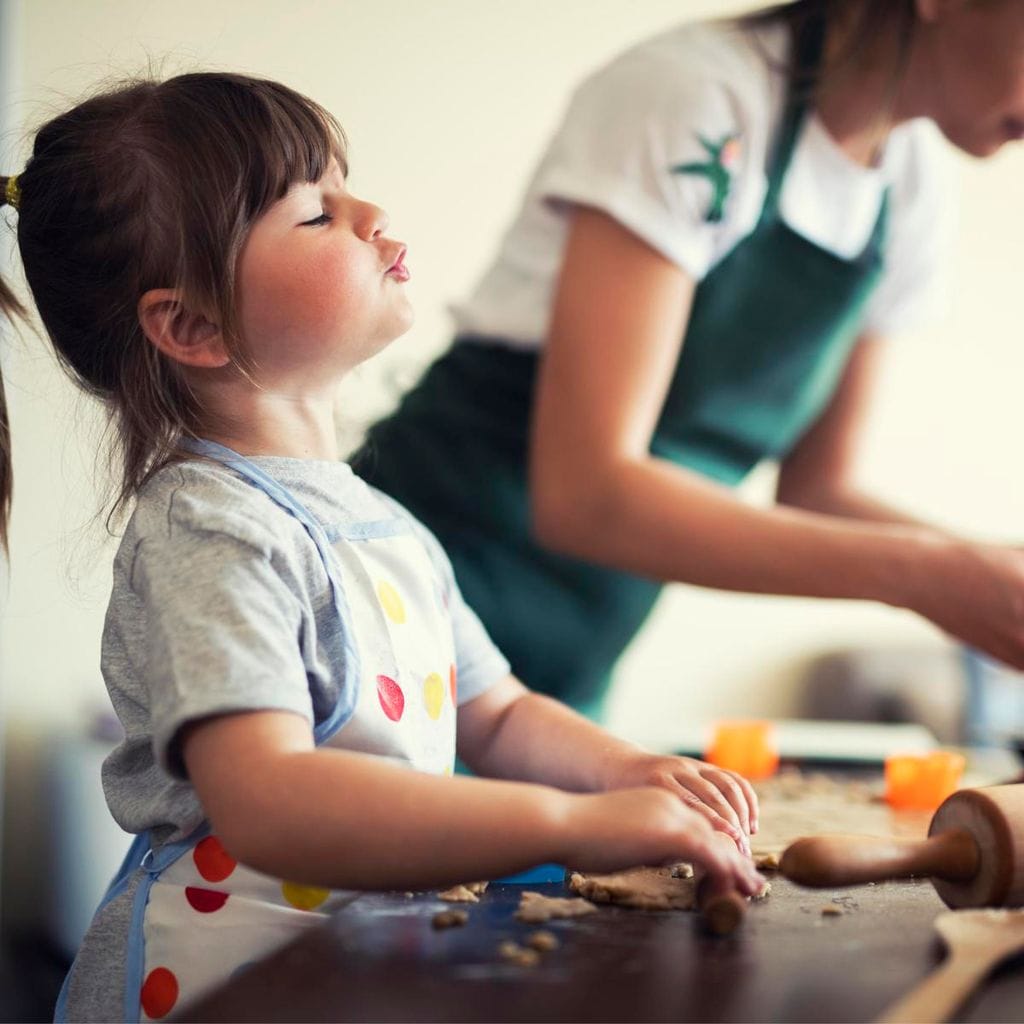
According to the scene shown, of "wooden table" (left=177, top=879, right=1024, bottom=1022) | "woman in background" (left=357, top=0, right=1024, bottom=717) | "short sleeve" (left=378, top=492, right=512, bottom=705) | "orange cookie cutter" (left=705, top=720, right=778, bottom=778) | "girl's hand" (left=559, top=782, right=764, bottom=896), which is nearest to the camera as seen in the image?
"wooden table" (left=177, top=879, right=1024, bottom=1022)

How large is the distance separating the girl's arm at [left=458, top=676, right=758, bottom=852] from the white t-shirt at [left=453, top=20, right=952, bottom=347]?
17.8 inches

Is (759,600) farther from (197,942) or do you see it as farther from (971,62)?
(197,942)

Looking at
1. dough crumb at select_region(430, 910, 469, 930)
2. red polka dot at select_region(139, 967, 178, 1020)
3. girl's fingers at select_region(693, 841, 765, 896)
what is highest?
girl's fingers at select_region(693, 841, 765, 896)

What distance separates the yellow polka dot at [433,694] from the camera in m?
0.76

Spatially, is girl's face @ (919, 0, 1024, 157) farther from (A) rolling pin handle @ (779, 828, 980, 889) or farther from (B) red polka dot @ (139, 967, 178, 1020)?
(B) red polka dot @ (139, 967, 178, 1020)

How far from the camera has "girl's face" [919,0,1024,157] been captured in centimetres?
116

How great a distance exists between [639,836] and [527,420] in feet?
2.54

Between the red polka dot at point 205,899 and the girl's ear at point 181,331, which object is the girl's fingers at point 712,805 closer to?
the red polka dot at point 205,899

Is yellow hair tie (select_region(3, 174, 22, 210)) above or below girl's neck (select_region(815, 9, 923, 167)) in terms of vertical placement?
below

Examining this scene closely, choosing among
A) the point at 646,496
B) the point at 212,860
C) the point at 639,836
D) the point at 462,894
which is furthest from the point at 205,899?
the point at 646,496

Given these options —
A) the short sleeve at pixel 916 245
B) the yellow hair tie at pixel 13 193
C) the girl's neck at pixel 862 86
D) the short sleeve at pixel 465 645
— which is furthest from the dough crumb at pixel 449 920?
the short sleeve at pixel 916 245

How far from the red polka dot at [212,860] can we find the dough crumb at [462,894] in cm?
11

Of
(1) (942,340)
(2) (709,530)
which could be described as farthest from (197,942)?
(1) (942,340)

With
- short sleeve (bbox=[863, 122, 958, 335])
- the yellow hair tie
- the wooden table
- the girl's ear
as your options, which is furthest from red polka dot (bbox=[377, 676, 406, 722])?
short sleeve (bbox=[863, 122, 958, 335])
